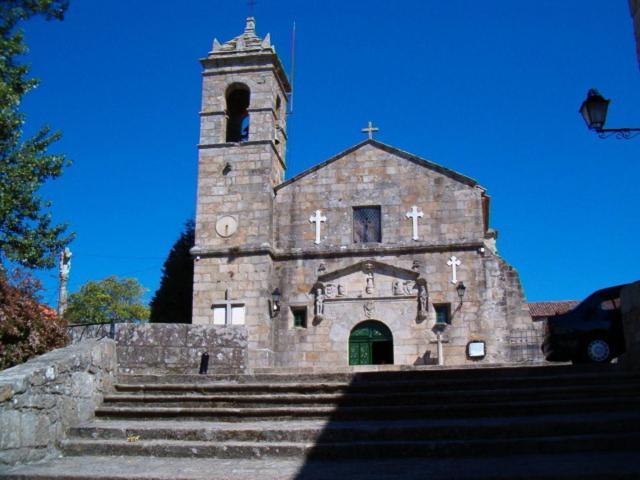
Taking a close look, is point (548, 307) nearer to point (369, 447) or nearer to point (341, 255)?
point (341, 255)

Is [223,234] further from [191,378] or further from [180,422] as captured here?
[180,422]

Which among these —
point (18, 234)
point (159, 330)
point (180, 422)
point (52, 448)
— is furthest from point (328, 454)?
point (18, 234)

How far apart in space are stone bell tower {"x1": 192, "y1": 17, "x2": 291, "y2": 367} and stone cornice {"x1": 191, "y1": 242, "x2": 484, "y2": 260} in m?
0.03

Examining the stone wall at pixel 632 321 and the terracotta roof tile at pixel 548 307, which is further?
the terracotta roof tile at pixel 548 307

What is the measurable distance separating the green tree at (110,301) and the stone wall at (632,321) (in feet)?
133

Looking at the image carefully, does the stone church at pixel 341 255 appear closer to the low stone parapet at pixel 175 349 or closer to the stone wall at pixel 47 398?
the low stone parapet at pixel 175 349

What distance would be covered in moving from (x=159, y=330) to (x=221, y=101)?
37.7 feet

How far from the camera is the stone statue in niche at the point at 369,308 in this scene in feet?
63.0

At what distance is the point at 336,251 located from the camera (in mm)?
19734

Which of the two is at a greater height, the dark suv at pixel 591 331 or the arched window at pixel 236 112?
the arched window at pixel 236 112

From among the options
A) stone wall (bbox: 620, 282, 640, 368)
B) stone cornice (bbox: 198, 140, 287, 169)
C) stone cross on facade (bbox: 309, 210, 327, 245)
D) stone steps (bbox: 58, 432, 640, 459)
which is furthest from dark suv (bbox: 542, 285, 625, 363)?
stone cornice (bbox: 198, 140, 287, 169)

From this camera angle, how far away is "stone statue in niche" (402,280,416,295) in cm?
1914

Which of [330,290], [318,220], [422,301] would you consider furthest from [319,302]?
[422,301]

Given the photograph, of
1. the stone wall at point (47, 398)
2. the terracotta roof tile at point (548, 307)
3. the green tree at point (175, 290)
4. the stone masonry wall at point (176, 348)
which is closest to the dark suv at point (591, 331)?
the stone masonry wall at point (176, 348)
